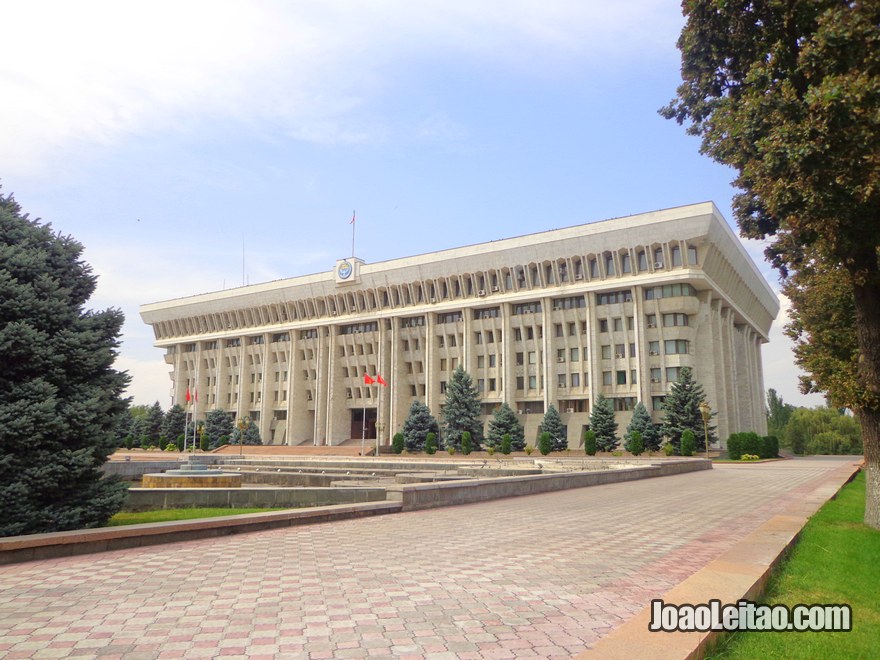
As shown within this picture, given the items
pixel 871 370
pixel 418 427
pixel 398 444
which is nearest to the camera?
pixel 871 370

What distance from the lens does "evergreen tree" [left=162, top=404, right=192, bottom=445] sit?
225 ft

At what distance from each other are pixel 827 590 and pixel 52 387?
965cm

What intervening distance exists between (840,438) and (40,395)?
77.4 m

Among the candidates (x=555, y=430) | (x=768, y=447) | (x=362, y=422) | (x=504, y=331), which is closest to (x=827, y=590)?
(x=555, y=430)

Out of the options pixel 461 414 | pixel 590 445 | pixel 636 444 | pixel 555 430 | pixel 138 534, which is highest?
pixel 461 414

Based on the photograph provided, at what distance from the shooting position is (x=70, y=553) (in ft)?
25.6

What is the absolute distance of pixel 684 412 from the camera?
44.6 metres

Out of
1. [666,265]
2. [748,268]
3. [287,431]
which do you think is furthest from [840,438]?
[287,431]

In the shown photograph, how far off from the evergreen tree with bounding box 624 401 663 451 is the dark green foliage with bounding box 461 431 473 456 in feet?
41.4

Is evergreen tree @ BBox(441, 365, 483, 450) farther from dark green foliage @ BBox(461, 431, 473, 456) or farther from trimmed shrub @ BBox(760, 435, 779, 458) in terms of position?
trimmed shrub @ BBox(760, 435, 779, 458)

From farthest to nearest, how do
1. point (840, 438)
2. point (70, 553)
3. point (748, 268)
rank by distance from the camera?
point (840, 438), point (748, 268), point (70, 553)

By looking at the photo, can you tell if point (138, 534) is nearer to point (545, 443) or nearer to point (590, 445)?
point (590, 445)

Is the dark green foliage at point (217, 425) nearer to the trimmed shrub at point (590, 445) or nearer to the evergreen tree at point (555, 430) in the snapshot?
the evergreen tree at point (555, 430)

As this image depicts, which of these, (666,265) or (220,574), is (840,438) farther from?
(220,574)
